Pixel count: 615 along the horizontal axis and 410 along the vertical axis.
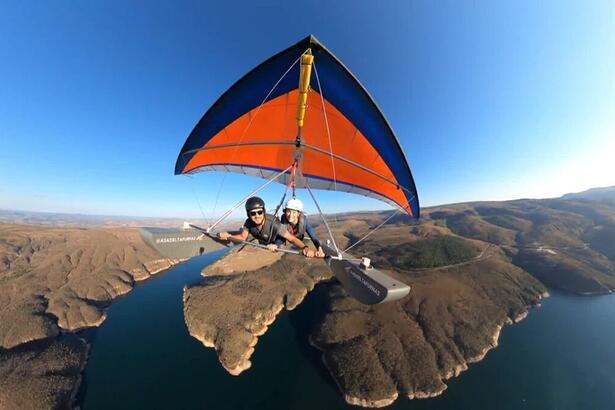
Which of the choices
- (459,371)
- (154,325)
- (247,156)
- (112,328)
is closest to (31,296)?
(112,328)

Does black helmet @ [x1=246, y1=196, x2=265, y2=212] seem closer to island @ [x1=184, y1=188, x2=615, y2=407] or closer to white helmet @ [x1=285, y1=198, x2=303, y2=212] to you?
white helmet @ [x1=285, y1=198, x2=303, y2=212]

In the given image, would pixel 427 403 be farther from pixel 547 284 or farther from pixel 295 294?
pixel 547 284

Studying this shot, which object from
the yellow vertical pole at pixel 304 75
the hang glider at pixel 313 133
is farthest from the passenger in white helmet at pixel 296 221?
the yellow vertical pole at pixel 304 75

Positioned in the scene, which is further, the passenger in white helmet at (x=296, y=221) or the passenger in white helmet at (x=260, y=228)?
the passenger in white helmet at (x=296, y=221)

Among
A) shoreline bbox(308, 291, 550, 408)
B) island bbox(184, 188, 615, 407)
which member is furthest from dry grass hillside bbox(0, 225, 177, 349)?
shoreline bbox(308, 291, 550, 408)

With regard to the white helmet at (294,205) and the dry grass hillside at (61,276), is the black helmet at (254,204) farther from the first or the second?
the dry grass hillside at (61,276)

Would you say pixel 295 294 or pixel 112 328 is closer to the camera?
pixel 112 328
